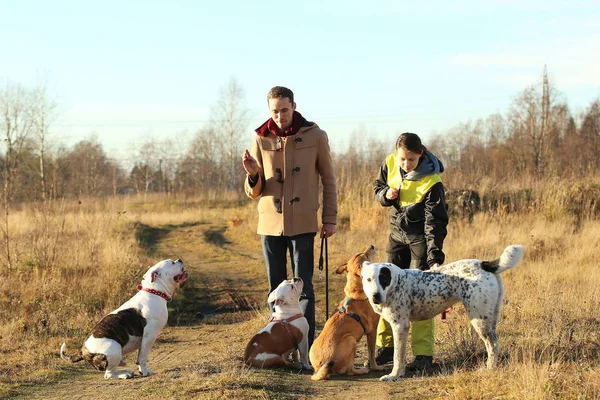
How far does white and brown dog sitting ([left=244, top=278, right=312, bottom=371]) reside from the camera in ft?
17.9

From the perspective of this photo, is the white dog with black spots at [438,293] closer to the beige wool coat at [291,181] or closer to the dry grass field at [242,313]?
the dry grass field at [242,313]

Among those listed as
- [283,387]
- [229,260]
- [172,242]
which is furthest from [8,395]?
[172,242]

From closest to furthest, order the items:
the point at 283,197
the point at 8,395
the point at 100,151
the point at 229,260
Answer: the point at 8,395 < the point at 283,197 < the point at 229,260 < the point at 100,151

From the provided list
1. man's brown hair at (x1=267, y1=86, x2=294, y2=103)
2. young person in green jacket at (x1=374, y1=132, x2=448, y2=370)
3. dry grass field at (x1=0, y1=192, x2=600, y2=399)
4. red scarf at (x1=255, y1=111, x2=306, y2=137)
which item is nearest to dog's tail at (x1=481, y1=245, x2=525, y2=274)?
young person in green jacket at (x1=374, y1=132, x2=448, y2=370)

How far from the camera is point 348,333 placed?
5.18 m

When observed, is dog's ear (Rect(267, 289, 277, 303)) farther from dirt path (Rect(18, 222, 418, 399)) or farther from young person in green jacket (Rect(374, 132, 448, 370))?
young person in green jacket (Rect(374, 132, 448, 370))

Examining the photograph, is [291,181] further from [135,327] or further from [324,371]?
[135,327]

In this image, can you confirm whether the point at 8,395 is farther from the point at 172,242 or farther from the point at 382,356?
the point at 172,242

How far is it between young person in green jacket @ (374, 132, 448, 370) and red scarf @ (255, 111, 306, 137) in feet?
3.08

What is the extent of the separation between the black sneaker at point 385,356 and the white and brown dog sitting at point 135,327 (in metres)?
2.07

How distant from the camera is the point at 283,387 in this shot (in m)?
4.77

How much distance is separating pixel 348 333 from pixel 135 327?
1.98m

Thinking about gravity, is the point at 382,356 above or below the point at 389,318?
below

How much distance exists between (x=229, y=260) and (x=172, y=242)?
3871mm
